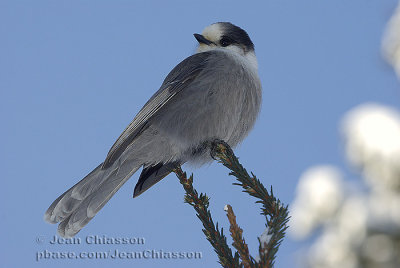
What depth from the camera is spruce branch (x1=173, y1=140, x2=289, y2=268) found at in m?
2.35

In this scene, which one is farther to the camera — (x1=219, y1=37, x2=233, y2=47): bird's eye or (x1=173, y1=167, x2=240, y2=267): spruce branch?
(x1=219, y1=37, x2=233, y2=47): bird's eye

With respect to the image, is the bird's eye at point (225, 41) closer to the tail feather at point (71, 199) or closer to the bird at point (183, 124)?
the bird at point (183, 124)

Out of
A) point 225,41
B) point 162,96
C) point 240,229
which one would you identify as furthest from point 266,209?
point 225,41

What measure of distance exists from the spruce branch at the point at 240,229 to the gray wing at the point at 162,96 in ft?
3.20

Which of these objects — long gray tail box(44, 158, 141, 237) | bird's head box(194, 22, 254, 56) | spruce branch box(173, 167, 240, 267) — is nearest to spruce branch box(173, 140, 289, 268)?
spruce branch box(173, 167, 240, 267)

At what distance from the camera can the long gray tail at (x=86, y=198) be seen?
3545mm

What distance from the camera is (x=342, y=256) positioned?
3996 millimetres

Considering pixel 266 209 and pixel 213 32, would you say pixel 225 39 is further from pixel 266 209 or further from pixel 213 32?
pixel 266 209

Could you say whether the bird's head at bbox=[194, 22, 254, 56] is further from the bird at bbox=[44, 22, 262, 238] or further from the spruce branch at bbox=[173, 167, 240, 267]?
the spruce branch at bbox=[173, 167, 240, 267]

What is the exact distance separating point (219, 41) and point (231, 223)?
8.14ft

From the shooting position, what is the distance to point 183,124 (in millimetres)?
4059

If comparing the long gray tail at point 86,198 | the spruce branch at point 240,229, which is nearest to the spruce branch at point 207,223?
the spruce branch at point 240,229

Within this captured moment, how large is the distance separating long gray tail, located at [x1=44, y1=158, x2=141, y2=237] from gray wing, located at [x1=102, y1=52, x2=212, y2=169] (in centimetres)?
8

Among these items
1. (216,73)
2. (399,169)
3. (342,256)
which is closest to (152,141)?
(216,73)
